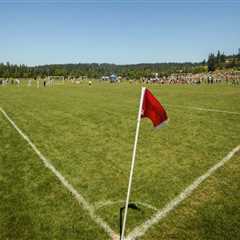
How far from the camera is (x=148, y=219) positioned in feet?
21.7

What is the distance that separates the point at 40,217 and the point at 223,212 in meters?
3.60

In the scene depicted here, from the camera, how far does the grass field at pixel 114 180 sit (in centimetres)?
636

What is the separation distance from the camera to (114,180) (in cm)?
885

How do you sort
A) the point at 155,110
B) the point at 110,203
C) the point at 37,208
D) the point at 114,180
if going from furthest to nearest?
the point at 114,180
the point at 110,203
the point at 37,208
the point at 155,110

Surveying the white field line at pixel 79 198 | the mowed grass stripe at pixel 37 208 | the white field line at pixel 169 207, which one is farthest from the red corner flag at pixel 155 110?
the mowed grass stripe at pixel 37 208

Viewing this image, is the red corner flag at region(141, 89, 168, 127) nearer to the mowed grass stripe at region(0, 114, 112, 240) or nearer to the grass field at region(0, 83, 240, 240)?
the grass field at region(0, 83, 240, 240)

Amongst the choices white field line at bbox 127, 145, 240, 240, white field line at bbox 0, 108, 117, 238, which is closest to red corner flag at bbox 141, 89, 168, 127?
white field line at bbox 127, 145, 240, 240

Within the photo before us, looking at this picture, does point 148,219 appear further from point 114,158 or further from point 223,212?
point 114,158

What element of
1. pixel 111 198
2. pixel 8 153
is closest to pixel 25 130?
pixel 8 153

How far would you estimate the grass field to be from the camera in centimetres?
636

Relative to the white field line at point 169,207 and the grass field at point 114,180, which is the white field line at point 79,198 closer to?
the grass field at point 114,180

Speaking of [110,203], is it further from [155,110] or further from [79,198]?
[155,110]

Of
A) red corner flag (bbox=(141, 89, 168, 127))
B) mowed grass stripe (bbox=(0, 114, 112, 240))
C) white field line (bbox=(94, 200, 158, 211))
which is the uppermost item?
red corner flag (bbox=(141, 89, 168, 127))

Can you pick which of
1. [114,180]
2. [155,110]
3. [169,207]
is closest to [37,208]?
[114,180]
